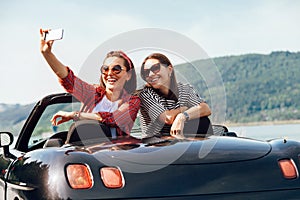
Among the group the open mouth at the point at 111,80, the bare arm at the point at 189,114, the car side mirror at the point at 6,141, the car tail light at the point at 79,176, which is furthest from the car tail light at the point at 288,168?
the car side mirror at the point at 6,141

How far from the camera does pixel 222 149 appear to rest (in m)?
3.65

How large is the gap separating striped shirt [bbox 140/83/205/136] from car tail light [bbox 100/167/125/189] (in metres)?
1.09

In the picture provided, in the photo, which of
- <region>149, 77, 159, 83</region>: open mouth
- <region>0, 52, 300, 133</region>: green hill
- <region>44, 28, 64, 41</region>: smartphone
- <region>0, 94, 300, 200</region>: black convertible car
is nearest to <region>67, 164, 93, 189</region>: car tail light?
<region>0, 94, 300, 200</region>: black convertible car

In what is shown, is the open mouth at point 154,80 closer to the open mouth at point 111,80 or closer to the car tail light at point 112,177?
the open mouth at point 111,80

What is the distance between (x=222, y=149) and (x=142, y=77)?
3.71ft

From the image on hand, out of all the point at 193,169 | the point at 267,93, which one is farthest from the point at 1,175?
the point at 267,93

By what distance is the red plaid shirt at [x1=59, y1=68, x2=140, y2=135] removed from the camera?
4242 mm

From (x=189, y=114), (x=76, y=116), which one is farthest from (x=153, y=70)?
(x=76, y=116)

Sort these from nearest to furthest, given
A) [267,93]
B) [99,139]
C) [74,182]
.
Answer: [74,182], [99,139], [267,93]

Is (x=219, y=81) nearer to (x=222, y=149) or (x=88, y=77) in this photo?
(x=222, y=149)

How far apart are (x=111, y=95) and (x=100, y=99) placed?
5.5 inches

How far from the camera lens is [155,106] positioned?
4.50m

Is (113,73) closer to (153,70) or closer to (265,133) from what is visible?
(153,70)

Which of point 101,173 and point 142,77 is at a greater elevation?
point 142,77
